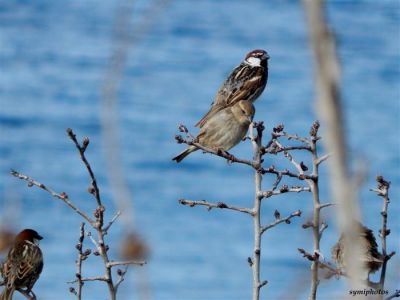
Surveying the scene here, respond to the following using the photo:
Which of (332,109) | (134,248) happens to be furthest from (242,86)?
(332,109)

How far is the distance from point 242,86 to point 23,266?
5.88 feet

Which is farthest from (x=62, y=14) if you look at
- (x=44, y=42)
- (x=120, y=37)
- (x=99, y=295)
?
(x=120, y=37)

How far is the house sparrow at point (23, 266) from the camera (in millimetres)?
6504

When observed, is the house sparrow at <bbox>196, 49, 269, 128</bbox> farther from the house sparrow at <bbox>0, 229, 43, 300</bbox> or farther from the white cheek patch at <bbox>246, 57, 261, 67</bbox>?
the house sparrow at <bbox>0, 229, 43, 300</bbox>

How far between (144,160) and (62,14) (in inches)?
325

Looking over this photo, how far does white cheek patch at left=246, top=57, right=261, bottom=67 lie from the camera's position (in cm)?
762

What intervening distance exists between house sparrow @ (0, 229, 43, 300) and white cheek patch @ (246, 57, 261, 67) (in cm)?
188

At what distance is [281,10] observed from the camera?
23297 mm

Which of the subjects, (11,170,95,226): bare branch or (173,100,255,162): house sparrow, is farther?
(173,100,255,162): house sparrow

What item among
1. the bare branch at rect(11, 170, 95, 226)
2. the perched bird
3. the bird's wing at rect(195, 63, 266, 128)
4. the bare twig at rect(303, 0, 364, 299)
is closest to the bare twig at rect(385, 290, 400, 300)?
the perched bird

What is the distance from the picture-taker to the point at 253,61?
7.70 metres

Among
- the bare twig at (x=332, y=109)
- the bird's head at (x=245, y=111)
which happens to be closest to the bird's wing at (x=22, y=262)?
the bird's head at (x=245, y=111)

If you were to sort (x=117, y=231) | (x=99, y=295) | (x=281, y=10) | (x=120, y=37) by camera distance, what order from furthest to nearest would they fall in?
(x=281, y=10)
(x=117, y=231)
(x=99, y=295)
(x=120, y=37)

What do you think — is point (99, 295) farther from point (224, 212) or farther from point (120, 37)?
point (120, 37)
